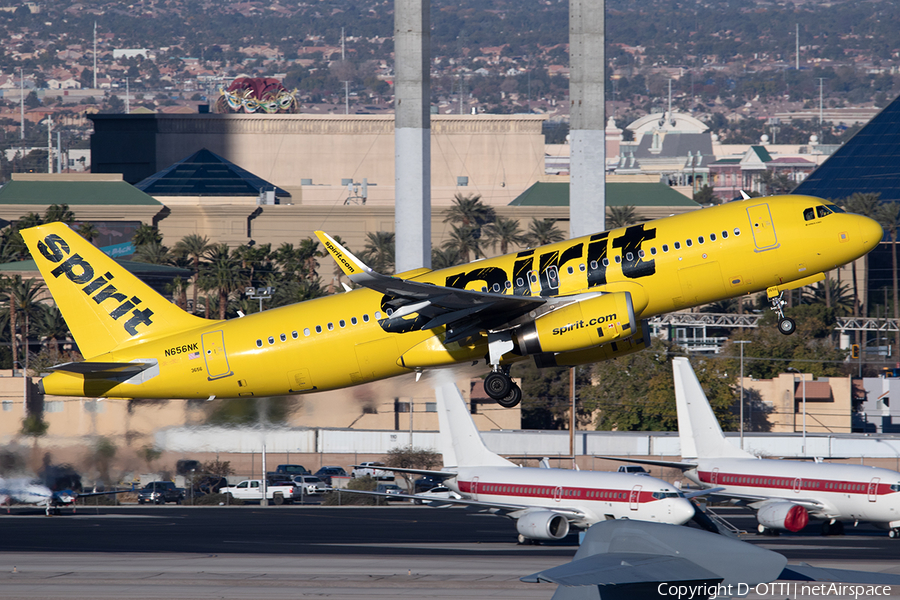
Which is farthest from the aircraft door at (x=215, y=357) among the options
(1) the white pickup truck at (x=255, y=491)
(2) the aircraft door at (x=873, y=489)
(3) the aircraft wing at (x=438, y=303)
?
(1) the white pickup truck at (x=255, y=491)

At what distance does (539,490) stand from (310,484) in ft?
101

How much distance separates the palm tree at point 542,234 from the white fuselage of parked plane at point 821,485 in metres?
90.4

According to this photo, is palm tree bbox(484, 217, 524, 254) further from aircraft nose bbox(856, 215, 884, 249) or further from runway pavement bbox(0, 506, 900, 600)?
aircraft nose bbox(856, 215, 884, 249)

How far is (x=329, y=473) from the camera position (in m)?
94.7

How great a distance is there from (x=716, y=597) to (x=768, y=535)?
142 feet

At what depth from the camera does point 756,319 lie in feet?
→ 428

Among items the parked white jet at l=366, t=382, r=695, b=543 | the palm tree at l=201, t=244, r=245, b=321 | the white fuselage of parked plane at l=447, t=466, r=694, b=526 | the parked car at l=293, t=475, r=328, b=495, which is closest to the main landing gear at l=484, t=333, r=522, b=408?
the white fuselage of parked plane at l=447, t=466, r=694, b=526

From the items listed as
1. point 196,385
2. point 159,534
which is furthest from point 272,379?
point 159,534

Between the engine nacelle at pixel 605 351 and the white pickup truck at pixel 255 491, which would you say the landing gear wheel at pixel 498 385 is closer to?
the engine nacelle at pixel 605 351

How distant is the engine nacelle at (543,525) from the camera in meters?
62.3

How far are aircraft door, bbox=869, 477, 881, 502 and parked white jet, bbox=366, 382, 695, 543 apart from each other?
11.3 meters

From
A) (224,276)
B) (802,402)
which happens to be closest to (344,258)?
(802,402)

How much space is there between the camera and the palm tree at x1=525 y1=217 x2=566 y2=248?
160875mm

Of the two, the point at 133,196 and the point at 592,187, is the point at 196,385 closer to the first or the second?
the point at 592,187
